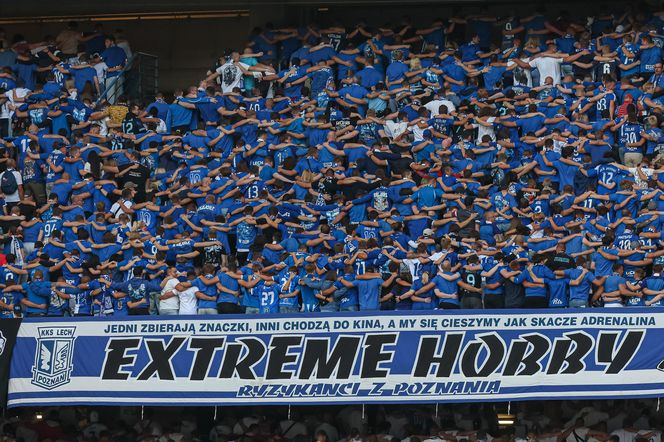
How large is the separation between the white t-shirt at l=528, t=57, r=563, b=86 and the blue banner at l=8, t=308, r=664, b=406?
23.6ft

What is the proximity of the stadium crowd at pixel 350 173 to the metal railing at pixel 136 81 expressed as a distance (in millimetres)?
170

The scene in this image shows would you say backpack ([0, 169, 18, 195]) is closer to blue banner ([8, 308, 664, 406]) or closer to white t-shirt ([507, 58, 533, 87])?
blue banner ([8, 308, 664, 406])

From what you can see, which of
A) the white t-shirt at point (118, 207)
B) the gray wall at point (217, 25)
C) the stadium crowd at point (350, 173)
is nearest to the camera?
the stadium crowd at point (350, 173)

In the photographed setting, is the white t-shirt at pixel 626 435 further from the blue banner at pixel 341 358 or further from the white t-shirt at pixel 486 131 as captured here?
the white t-shirt at pixel 486 131

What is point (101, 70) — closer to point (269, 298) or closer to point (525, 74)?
point (525, 74)

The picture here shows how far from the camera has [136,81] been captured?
31797mm

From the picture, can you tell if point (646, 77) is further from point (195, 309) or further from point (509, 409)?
point (195, 309)

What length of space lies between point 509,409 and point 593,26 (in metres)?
8.85

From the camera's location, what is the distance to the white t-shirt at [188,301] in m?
23.6

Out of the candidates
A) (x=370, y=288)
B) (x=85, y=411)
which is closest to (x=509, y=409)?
(x=370, y=288)

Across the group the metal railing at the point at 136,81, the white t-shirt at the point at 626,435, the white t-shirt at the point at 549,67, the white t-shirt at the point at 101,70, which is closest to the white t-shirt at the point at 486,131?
the white t-shirt at the point at 549,67

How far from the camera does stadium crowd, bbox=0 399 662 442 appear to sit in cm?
2331

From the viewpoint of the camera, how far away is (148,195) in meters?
26.9

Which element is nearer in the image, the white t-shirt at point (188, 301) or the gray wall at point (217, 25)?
the white t-shirt at point (188, 301)
